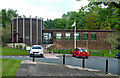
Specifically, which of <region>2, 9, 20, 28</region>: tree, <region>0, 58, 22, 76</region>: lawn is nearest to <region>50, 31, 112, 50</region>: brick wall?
<region>0, 58, 22, 76</region>: lawn

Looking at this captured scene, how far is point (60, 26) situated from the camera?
84000mm

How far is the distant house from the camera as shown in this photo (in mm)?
48531

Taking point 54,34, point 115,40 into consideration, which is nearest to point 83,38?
point 54,34

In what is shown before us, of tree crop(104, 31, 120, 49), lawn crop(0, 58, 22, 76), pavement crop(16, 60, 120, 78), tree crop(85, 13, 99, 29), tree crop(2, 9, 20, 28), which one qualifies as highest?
tree crop(2, 9, 20, 28)

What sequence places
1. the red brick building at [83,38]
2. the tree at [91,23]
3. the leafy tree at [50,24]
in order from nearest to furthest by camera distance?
the red brick building at [83,38] < the tree at [91,23] < the leafy tree at [50,24]

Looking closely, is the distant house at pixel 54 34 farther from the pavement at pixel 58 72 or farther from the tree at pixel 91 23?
the pavement at pixel 58 72

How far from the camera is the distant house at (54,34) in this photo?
4853 centimetres

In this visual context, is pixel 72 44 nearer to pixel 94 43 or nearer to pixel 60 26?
pixel 94 43

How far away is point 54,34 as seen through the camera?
47969 millimetres

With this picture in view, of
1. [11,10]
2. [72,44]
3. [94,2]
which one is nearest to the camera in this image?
[94,2]

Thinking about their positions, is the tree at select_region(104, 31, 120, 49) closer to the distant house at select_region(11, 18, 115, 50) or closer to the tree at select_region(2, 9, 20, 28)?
the distant house at select_region(11, 18, 115, 50)

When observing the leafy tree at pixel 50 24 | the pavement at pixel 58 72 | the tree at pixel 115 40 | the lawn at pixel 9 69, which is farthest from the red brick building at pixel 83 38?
the leafy tree at pixel 50 24

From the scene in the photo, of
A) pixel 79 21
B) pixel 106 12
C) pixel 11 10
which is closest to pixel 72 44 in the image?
pixel 79 21

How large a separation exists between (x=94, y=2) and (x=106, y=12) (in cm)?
139
